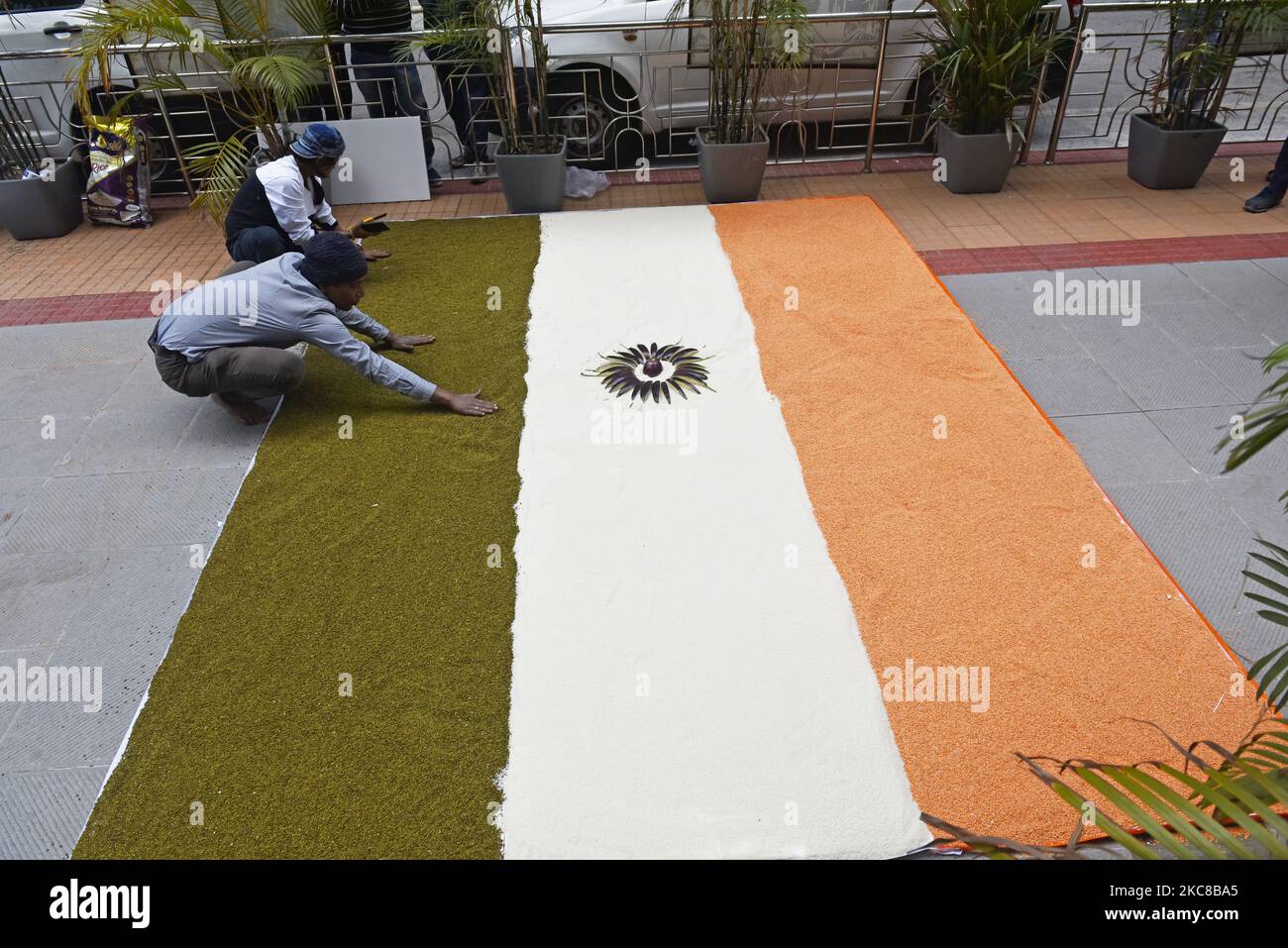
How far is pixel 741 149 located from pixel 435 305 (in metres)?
2.44

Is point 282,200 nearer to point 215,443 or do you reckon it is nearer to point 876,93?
point 215,443

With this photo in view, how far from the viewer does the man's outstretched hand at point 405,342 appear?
455 centimetres

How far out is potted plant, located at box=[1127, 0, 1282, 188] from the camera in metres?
5.55

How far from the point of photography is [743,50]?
582 cm

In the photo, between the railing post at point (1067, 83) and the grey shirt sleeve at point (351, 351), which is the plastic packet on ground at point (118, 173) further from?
the railing post at point (1067, 83)

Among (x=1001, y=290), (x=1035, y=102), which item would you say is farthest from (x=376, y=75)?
(x=1035, y=102)

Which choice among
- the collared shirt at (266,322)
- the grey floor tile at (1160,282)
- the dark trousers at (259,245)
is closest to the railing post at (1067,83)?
the grey floor tile at (1160,282)

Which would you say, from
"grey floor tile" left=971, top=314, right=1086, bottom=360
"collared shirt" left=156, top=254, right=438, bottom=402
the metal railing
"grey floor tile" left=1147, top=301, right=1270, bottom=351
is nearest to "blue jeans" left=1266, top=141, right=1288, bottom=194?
the metal railing

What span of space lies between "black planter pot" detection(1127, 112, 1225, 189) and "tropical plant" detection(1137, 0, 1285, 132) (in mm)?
96

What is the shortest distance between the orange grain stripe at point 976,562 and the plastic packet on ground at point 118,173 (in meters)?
4.42

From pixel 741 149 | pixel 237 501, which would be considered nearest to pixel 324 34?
pixel 741 149

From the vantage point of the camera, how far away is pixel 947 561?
3268 millimetres

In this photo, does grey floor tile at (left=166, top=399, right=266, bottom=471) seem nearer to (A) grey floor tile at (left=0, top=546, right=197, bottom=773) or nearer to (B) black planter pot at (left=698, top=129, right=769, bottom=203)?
(A) grey floor tile at (left=0, top=546, right=197, bottom=773)

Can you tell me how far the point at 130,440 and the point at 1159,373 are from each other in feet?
16.1
